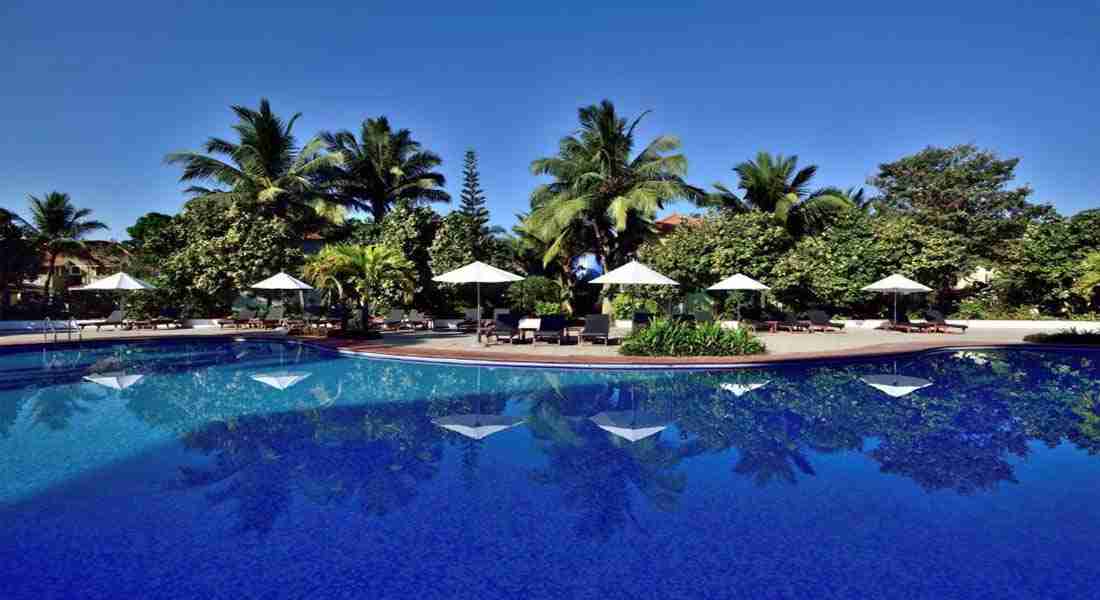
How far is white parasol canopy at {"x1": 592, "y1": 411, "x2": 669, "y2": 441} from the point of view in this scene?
26.7ft

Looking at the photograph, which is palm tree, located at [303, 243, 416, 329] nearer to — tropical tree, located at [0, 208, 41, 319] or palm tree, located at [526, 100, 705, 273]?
palm tree, located at [526, 100, 705, 273]

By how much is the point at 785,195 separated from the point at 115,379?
90.0 ft

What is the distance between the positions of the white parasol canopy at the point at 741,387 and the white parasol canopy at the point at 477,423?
463 cm

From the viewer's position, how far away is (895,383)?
12164 millimetres

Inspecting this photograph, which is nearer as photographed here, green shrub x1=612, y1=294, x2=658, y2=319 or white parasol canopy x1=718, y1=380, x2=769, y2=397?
white parasol canopy x1=718, y1=380, x2=769, y2=397

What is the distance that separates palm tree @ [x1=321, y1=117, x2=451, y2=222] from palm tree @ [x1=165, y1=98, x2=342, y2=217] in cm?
171

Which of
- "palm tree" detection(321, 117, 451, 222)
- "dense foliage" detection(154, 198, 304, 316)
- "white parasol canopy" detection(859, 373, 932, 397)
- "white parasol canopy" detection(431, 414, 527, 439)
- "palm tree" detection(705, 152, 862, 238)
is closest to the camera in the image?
"white parasol canopy" detection(431, 414, 527, 439)

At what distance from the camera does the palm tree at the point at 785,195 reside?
28.0m

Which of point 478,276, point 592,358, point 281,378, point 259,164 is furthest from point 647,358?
point 259,164

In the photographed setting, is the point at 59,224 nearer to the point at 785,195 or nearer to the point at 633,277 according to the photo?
the point at 633,277

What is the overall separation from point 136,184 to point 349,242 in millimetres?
13404

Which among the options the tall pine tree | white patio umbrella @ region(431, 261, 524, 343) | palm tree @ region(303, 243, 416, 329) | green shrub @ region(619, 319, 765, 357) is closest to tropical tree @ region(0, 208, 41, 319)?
palm tree @ region(303, 243, 416, 329)

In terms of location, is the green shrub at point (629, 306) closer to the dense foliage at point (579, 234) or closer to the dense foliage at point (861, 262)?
the dense foliage at point (579, 234)

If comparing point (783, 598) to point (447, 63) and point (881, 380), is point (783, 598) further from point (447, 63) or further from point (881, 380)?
point (447, 63)
